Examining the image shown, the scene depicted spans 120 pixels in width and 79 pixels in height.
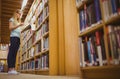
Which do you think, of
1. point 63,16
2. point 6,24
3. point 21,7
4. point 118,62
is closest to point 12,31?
point 63,16

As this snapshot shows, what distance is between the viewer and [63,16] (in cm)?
352

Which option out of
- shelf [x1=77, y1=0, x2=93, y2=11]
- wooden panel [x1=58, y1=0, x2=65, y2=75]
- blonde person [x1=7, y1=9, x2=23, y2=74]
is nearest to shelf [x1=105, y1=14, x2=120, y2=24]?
shelf [x1=77, y1=0, x2=93, y2=11]

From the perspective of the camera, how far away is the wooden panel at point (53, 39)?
130 inches

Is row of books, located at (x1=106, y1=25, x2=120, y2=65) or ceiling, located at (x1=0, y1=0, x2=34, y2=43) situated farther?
ceiling, located at (x1=0, y1=0, x2=34, y2=43)

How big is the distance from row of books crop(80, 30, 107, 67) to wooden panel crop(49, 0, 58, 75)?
4.31 ft

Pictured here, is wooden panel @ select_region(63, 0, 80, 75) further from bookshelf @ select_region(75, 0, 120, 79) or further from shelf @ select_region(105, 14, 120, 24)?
shelf @ select_region(105, 14, 120, 24)

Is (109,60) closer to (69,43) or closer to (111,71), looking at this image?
(111,71)

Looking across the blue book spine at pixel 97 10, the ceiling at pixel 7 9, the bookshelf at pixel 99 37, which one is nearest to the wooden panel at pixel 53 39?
the bookshelf at pixel 99 37

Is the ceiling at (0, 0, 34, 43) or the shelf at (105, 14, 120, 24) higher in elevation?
the ceiling at (0, 0, 34, 43)

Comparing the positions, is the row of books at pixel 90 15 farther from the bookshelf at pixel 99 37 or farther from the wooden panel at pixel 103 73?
the wooden panel at pixel 103 73

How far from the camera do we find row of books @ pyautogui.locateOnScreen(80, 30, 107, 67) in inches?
64.9

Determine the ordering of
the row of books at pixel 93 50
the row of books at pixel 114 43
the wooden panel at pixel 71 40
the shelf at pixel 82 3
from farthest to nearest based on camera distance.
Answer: the wooden panel at pixel 71 40 < the shelf at pixel 82 3 < the row of books at pixel 93 50 < the row of books at pixel 114 43

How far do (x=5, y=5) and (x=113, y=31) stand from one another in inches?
240

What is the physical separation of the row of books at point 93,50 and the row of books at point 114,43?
0.43 feet
